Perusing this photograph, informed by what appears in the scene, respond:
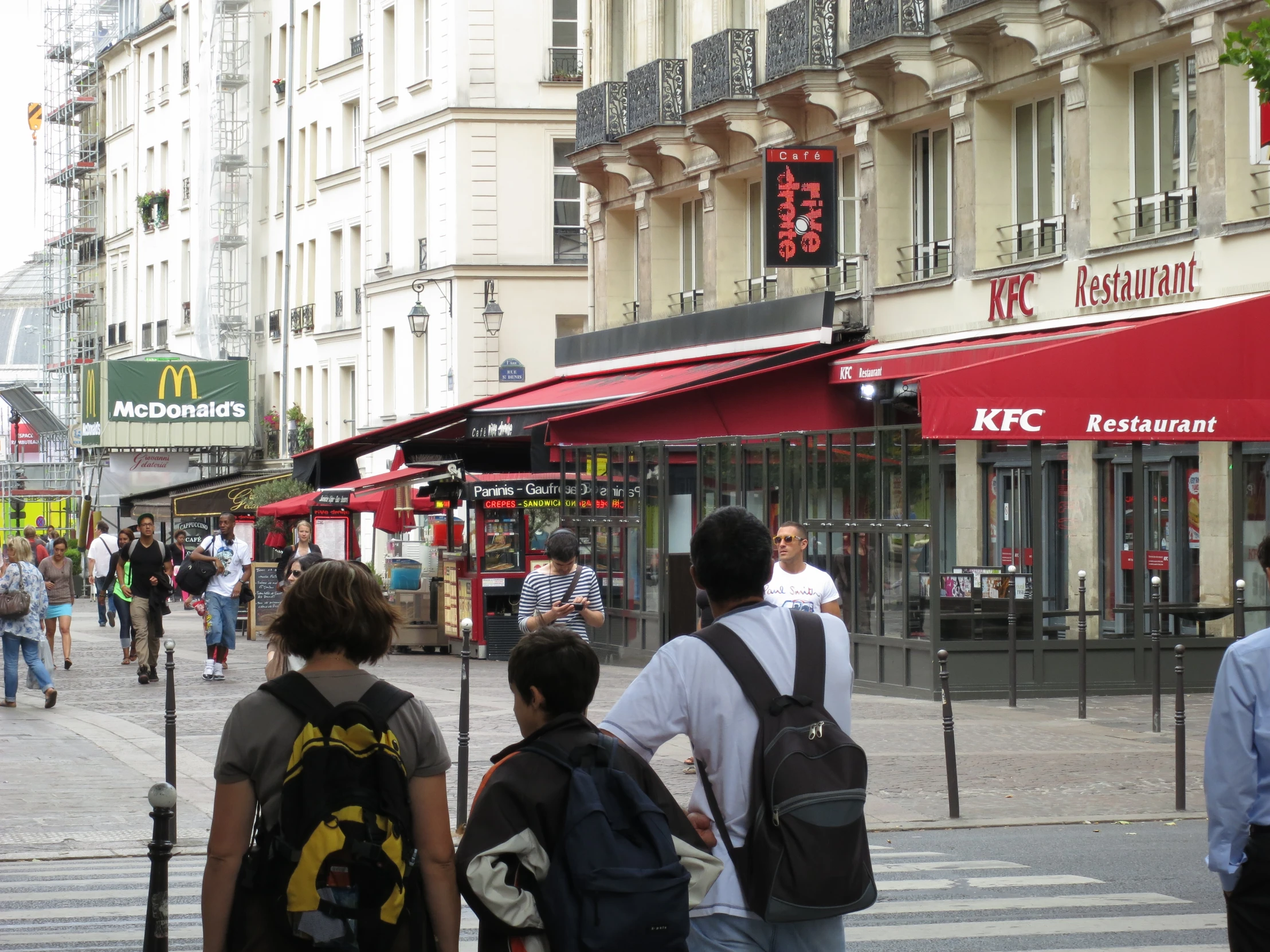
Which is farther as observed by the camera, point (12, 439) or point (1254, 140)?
point (12, 439)

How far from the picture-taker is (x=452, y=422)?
32594mm

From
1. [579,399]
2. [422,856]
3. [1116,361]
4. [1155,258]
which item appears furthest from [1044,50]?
[422,856]

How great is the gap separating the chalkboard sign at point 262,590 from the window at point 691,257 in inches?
A: 317

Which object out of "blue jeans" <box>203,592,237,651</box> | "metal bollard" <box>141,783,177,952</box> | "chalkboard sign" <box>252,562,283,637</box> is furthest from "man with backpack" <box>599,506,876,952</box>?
"chalkboard sign" <box>252,562,283,637</box>

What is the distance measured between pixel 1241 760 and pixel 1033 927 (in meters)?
3.51

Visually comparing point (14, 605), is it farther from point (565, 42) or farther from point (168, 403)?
point (168, 403)

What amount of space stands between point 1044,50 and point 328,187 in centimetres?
3058

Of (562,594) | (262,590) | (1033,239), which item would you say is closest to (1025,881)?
(562,594)

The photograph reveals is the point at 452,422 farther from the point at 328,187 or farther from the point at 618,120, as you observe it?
the point at 328,187

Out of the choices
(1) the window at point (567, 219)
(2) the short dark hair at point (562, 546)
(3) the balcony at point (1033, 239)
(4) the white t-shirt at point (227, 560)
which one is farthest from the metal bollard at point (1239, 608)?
(1) the window at point (567, 219)

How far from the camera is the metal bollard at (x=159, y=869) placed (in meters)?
5.98

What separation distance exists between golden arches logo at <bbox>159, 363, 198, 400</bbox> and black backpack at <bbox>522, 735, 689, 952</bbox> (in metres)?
54.3

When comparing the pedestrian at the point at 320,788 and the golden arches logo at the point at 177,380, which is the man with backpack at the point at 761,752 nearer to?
the pedestrian at the point at 320,788

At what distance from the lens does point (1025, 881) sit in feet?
31.6
